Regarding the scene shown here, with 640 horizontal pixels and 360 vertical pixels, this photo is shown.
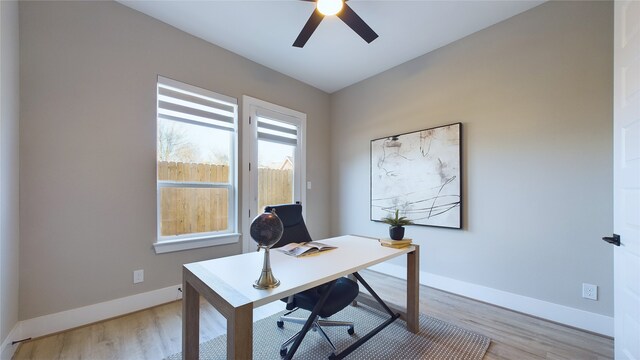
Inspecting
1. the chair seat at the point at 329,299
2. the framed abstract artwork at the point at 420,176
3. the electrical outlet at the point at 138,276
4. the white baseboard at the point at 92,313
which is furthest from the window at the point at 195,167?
the framed abstract artwork at the point at 420,176

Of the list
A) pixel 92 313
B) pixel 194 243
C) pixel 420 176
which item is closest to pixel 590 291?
pixel 420 176

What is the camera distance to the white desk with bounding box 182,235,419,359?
0.99 meters

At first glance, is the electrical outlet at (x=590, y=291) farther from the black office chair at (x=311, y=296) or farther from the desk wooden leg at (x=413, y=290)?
the black office chair at (x=311, y=296)

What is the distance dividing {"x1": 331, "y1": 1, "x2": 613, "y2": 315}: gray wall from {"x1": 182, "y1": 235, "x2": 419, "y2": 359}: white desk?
1.08 metres

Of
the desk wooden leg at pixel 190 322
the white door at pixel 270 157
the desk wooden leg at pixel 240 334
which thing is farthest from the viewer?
the white door at pixel 270 157

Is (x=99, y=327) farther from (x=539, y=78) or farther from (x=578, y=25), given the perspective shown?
(x=578, y=25)

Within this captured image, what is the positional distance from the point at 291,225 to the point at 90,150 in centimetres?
179

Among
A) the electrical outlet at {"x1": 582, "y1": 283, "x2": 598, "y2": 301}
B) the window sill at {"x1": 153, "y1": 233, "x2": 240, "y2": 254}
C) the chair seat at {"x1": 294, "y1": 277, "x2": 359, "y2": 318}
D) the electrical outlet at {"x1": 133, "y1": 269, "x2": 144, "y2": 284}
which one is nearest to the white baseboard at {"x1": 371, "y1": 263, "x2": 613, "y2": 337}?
the electrical outlet at {"x1": 582, "y1": 283, "x2": 598, "y2": 301}

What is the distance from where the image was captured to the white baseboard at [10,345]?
156 cm

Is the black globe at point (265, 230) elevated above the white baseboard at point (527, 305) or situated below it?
above

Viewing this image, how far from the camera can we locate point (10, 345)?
65.3 inches

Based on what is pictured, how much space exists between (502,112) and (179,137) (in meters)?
3.25

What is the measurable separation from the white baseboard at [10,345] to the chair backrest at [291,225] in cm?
176

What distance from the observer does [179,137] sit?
8.49 ft
